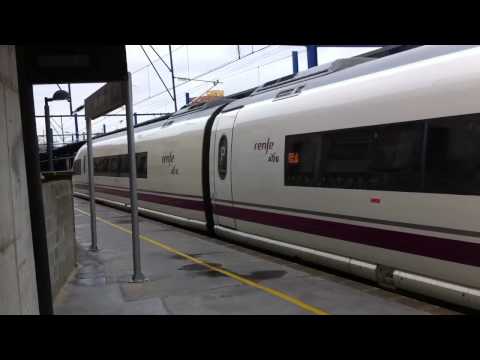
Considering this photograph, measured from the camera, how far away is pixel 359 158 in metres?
6.75

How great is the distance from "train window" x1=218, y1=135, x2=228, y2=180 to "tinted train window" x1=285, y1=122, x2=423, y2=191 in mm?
2392

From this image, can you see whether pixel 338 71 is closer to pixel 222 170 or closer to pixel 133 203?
pixel 222 170

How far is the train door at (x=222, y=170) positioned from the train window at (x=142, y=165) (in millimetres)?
5169

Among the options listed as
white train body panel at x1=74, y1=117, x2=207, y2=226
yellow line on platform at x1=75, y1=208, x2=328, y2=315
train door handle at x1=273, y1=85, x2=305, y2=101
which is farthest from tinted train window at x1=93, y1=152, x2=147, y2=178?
train door handle at x1=273, y1=85, x2=305, y2=101

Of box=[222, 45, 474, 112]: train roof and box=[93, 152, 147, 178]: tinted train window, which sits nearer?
box=[222, 45, 474, 112]: train roof

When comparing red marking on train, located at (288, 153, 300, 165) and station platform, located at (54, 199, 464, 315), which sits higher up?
red marking on train, located at (288, 153, 300, 165)

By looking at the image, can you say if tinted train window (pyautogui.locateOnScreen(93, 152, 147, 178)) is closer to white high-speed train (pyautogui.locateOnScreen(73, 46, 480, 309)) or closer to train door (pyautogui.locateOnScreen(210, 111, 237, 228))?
white high-speed train (pyautogui.locateOnScreen(73, 46, 480, 309))

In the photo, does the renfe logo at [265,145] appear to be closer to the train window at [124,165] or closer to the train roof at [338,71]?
the train roof at [338,71]

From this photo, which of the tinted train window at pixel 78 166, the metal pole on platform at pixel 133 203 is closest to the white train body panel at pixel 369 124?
the metal pole on platform at pixel 133 203

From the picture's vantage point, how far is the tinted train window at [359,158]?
5953 mm

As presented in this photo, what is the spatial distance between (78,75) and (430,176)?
3874 millimetres

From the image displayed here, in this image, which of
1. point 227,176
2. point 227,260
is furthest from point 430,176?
point 227,176

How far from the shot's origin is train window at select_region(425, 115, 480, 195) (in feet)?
16.9

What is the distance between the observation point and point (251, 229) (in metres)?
9.73
